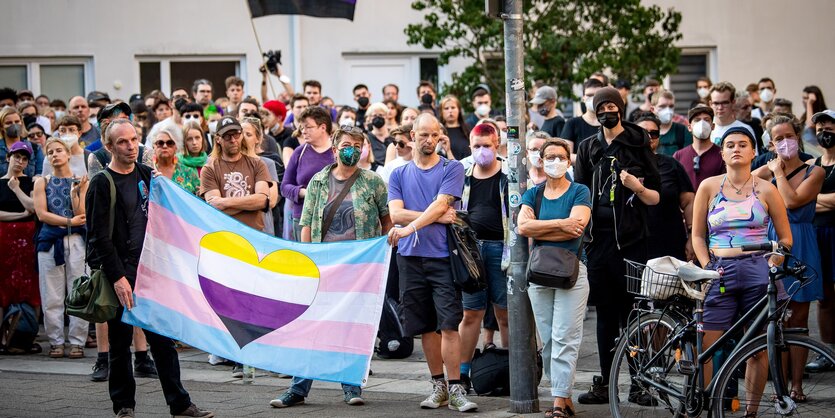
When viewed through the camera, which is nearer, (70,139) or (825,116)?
(825,116)

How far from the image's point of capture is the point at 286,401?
9.62m

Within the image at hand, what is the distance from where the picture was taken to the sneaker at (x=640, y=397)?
27.3 feet

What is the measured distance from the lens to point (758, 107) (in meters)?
17.8

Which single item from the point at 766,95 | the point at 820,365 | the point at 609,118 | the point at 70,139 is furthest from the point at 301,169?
the point at 766,95

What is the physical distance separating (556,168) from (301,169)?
3351 millimetres

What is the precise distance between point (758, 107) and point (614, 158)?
903 centimetres

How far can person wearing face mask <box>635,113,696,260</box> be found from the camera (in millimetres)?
10078

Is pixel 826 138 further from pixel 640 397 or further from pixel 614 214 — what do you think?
pixel 640 397

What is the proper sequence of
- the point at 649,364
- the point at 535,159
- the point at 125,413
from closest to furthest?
the point at 649,364 < the point at 125,413 < the point at 535,159

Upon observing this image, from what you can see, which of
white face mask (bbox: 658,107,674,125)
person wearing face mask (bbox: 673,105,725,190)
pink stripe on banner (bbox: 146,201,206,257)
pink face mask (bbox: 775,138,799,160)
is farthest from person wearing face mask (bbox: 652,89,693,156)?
pink stripe on banner (bbox: 146,201,206,257)

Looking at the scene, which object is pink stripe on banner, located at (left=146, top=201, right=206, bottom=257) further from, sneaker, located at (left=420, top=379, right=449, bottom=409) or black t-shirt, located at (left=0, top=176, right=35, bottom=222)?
black t-shirt, located at (left=0, top=176, right=35, bottom=222)

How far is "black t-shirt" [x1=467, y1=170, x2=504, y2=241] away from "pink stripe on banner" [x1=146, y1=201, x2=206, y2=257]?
231 cm

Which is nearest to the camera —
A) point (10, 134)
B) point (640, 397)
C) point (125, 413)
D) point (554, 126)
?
point (640, 397)

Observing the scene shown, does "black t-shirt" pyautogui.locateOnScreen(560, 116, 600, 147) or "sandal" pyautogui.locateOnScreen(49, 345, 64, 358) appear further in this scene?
"sandal" pyautogui.locateOnScreen(49, 345, 64, 358)
